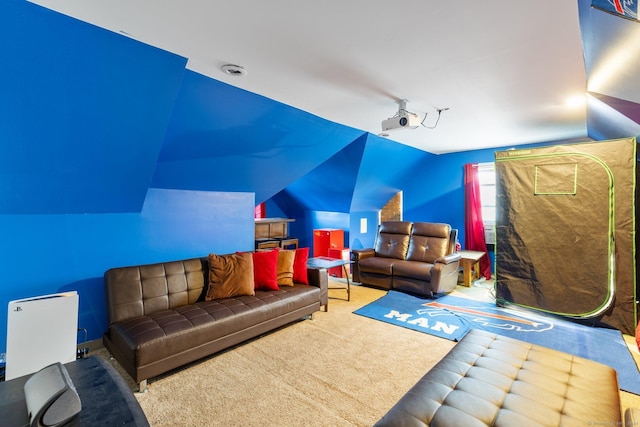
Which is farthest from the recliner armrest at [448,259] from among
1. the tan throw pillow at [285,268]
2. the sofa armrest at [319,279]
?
the tan throw pillow at [285,268]

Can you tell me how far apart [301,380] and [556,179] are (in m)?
3.53

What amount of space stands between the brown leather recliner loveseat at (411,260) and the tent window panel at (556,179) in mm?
1447

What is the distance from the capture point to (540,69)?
7.96 ft

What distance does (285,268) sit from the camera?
139 inches

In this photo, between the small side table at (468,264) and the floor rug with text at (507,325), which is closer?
the floor rug with text at (507,325)

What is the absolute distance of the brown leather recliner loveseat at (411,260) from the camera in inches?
171

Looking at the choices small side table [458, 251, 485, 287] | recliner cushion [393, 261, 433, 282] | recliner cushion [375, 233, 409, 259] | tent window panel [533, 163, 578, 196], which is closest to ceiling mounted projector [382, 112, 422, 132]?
tent window panel [533, 163, 578, 196]

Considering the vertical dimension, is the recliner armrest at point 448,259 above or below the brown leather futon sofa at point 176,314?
above

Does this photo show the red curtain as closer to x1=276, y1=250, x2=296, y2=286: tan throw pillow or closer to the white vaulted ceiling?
the white vaulted ceiling

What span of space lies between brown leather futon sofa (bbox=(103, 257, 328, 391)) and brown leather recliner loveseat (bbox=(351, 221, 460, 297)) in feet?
5.53

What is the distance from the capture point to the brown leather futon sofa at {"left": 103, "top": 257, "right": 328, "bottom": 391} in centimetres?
223

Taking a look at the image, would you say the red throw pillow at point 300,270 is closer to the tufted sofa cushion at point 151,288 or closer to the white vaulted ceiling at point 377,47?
the tufted sofa cushion at point 151,288

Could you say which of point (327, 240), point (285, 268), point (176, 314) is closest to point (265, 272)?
point (285, 268)

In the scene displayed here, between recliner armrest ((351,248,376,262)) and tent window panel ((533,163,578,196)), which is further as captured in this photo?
recliner armrest ((351,248,376,262))
